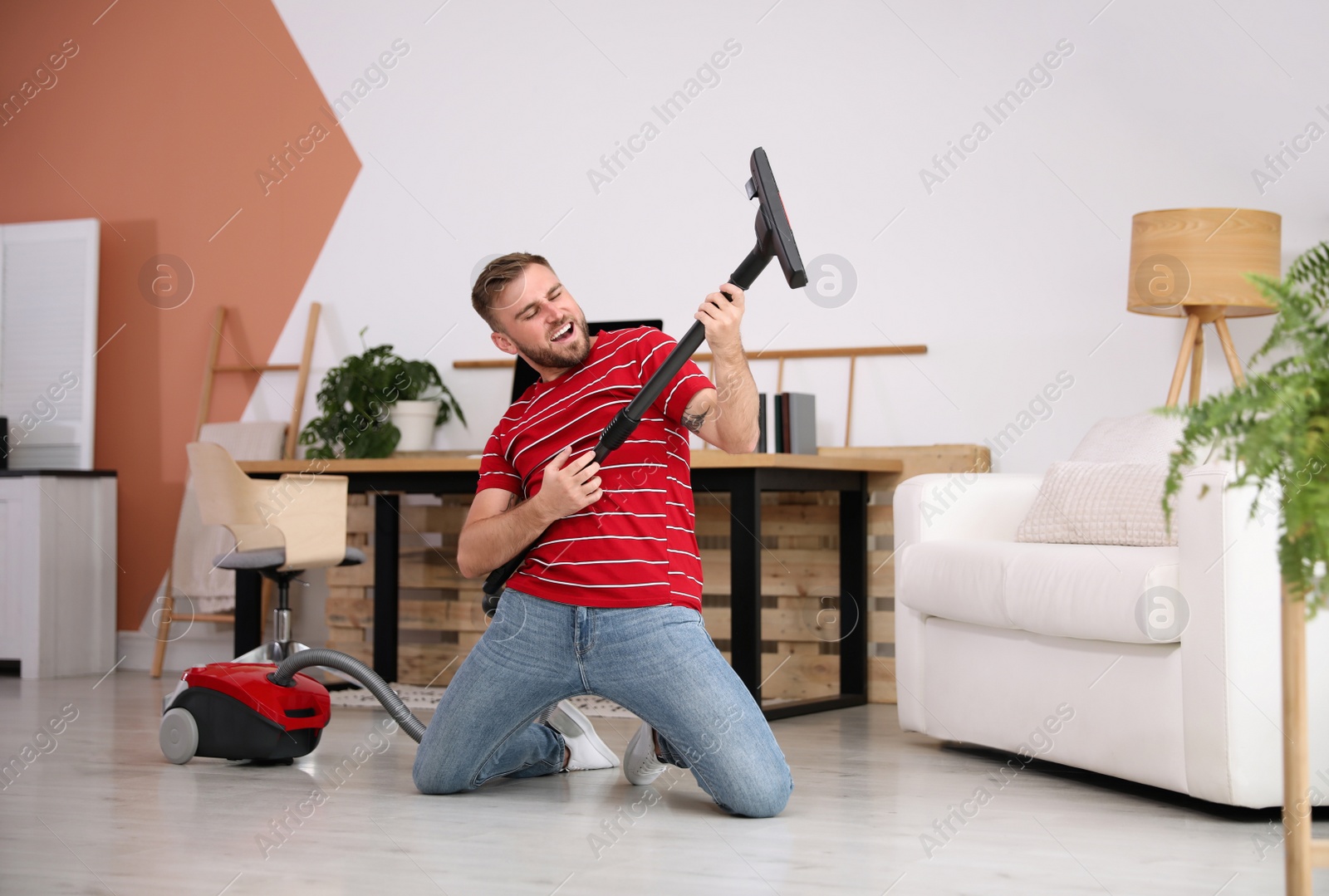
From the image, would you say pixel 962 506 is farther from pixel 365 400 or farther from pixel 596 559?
pixel 365 400

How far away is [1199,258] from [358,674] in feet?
7.10

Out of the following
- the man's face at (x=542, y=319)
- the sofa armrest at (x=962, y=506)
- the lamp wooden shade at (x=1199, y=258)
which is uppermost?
the lamp wooden shade at (x=1199, y=258)

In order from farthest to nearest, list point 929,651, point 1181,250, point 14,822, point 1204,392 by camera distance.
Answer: point 1204,392, point 1181,250, point 929,651, point 14,822

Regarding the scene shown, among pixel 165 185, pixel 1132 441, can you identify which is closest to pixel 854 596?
pixel 1132 441

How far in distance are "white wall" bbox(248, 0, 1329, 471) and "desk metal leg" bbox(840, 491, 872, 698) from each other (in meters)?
0.32

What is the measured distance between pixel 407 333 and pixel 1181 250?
2.62m

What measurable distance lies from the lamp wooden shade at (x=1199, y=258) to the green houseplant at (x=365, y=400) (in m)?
2.28

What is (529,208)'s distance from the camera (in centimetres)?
451

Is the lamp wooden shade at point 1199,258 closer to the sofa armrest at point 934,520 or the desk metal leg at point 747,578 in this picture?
the sofa armrest at point 934,520

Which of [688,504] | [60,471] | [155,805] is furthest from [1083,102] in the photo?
[60,471]

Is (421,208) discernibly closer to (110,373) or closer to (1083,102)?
(110,373)

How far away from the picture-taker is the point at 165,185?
5.06m

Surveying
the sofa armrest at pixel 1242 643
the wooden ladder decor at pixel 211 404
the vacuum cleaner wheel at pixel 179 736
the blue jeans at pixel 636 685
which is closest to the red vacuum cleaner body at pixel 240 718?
the vacuum cleaner wheel at pixel 179 736

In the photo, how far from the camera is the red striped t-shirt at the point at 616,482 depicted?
2193mm
